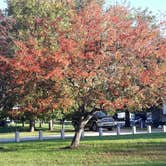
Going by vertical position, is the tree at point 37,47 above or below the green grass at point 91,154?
above

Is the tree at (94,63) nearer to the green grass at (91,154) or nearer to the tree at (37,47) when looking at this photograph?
the tree at (37,47)

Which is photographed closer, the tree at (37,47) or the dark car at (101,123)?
the tree at (37,47)

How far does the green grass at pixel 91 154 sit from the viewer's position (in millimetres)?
16375

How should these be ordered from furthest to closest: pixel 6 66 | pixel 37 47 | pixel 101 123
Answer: pixel 101 123, pixel 6 66, pixel 37 47

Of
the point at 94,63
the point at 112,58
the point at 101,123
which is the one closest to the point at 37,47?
the point at 94,63

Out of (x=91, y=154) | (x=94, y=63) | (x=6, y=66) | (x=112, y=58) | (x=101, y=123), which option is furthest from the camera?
(x=101, y=123)

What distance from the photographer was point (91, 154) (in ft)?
60.0

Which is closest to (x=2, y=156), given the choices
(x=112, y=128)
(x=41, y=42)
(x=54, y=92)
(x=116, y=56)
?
(x=54, y=92)

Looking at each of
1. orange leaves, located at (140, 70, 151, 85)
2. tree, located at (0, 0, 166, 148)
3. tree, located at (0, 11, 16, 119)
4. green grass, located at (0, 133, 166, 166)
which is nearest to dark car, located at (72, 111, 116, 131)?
tree, located at (0, 11, 16, 119)

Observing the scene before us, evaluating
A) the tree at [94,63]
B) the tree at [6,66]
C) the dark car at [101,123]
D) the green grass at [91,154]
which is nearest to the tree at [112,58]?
the tree at [94,63]

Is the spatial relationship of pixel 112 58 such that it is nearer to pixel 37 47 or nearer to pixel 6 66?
pixel 37 47

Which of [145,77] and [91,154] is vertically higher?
[145,77]

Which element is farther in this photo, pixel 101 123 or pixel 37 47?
pixel 101 123

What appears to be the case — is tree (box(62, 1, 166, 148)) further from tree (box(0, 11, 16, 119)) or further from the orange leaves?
tree (box(0, 11, 16, 119))
